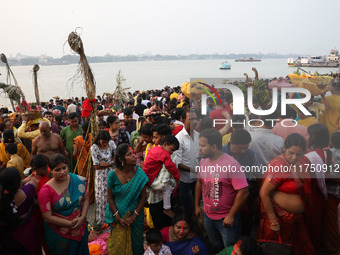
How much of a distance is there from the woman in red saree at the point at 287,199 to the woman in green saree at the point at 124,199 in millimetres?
1277

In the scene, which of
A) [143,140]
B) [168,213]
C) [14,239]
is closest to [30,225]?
[14,239]

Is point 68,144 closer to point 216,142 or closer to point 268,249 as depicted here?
point 216,142

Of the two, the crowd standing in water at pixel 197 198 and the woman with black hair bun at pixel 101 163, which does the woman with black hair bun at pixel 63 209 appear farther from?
the woman with black hair bun at pixel 101 163

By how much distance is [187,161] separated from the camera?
152 inches

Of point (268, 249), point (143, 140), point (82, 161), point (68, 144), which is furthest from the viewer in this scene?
point (68, 144)

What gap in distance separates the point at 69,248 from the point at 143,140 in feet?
5.67

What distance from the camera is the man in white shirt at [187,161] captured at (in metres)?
3.79

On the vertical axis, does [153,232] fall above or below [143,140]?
below

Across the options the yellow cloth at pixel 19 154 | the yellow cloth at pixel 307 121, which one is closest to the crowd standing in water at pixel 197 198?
the yellow cloth at pixel 307 121

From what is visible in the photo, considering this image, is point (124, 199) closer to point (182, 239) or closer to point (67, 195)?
point (67, 195)

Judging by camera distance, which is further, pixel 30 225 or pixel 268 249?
pixel 30 225

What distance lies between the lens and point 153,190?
11.2 feet

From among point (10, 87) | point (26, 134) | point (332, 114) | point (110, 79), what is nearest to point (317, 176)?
point (332, 114)

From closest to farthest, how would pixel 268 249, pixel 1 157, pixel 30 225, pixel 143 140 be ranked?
pixel 268 249 < pixel 30 225 < pixel 143 140 < pixel 1 157
